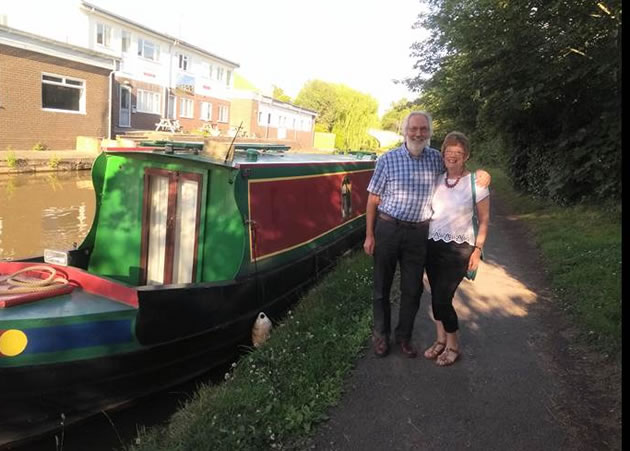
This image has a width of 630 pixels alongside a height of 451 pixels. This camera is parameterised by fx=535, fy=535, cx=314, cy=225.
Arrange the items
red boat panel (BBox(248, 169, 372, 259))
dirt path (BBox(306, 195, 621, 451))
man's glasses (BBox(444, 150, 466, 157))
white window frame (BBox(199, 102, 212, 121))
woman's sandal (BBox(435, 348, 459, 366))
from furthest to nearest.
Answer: white window frame (BBox(199, 102, 212, 121)) < red boat panel (BBox(248, 169, 372, 259)) < woman's sandal (BBox(435, 348, 459, 366)) < man's glasses (BBox(444, 150, 466, 157)) < dirt path (BBox(306, 195, 621, 451))

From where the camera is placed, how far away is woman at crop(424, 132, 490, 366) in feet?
11.4

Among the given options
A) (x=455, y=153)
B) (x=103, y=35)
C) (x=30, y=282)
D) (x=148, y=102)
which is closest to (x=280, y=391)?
(x=455, y=153)

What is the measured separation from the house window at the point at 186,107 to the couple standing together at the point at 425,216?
29.3 metres

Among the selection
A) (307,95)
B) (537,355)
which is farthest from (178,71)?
(307,95)

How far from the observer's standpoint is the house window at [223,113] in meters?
35.8

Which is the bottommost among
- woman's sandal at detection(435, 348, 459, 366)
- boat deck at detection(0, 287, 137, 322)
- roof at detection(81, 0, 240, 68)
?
woman's sandal at detection(435, 348, 459, 366)

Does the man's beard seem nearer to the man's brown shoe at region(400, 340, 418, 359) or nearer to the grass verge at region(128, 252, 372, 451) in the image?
the man's brown shoe at region(400, 340, 418, 359)

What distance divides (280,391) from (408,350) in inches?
41.3

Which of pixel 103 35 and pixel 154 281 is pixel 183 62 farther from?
pixel 154 281

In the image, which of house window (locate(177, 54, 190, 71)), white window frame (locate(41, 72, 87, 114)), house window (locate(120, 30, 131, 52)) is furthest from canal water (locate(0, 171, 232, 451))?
house window (locate(177, 54, 190, 71))

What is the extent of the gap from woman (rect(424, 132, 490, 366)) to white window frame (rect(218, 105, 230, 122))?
33.5 m

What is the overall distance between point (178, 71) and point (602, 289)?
28908mm

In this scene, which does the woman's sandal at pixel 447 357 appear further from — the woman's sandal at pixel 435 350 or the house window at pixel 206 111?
the house window at pixel 206 111

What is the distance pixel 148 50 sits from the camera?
28.0m
